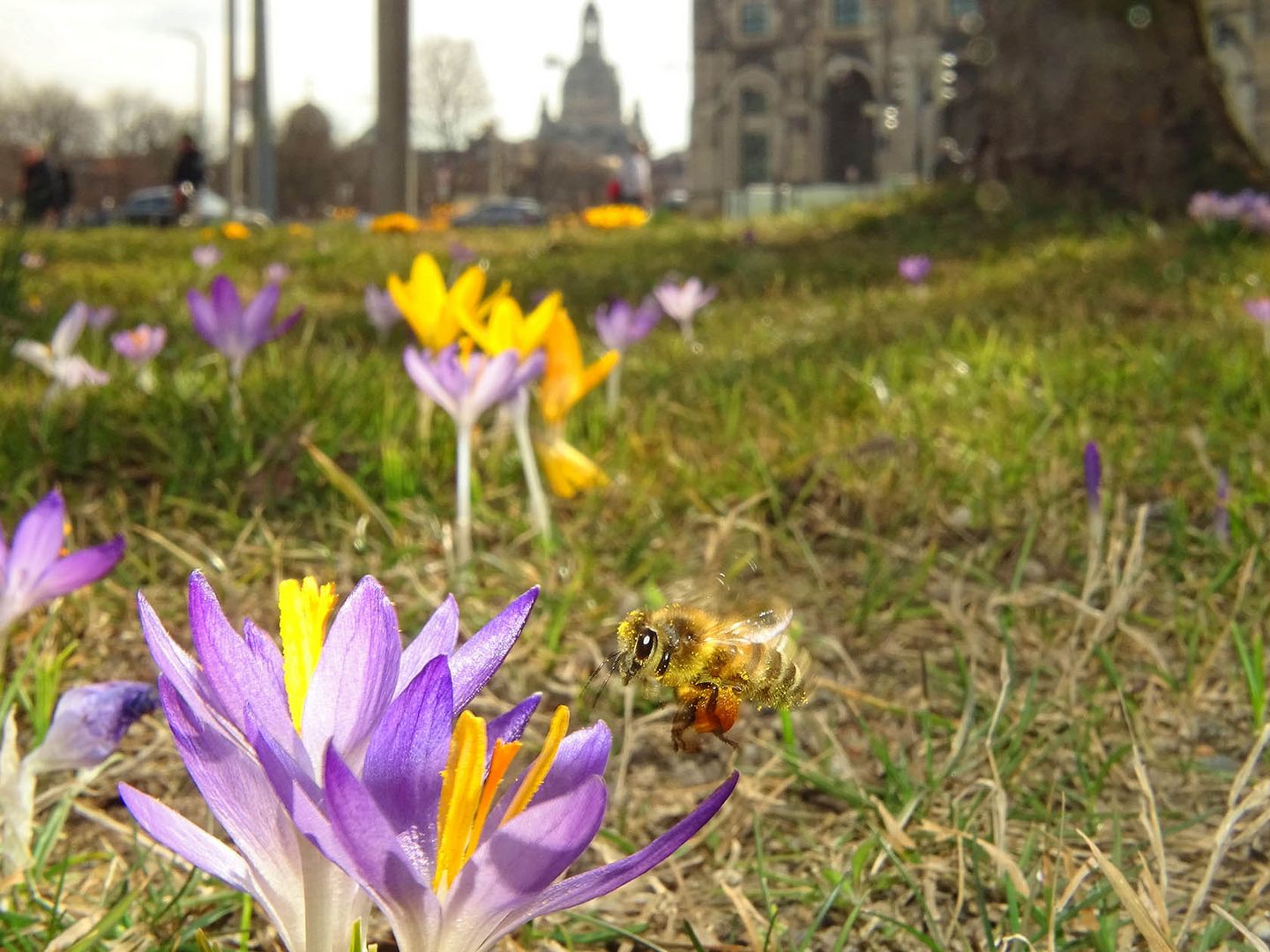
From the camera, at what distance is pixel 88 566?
1.03 m

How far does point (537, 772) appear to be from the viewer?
1.83 ft

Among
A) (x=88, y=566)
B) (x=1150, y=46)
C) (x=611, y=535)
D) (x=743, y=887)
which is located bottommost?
(x=743, y=887)

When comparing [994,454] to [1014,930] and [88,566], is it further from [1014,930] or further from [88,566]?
[88,566]

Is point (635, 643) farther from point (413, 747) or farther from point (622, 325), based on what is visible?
point (622, 325)

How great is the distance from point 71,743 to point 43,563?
0.15 metres

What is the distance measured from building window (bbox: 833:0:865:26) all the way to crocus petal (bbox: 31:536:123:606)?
4669 cm

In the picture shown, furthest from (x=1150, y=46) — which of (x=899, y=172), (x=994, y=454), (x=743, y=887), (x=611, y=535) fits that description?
(x=899, y=172)

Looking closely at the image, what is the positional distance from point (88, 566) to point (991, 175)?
931 centimetres

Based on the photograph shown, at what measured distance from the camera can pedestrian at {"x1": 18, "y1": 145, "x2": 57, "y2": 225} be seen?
4.63 m

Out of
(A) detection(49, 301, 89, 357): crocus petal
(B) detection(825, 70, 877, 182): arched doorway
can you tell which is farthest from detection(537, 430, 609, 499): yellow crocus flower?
(B) detection(825, 70, 877, 182): arched doorway

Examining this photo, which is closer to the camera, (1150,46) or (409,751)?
(409,751)

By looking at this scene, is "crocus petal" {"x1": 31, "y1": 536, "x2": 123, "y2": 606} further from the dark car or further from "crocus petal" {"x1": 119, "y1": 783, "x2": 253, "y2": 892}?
the dark car

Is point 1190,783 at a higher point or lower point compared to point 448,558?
lower

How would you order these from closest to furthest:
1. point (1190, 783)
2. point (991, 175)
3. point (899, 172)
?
point (1190, 783) → point (991, 175) → point (899, 172)
